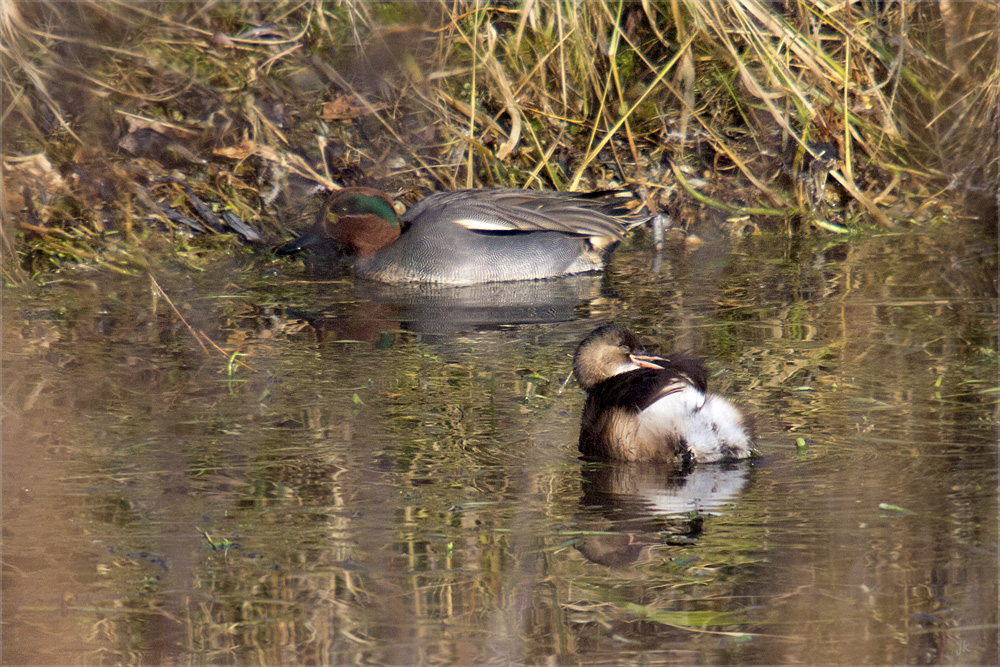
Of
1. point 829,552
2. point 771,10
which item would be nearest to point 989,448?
point 829,552

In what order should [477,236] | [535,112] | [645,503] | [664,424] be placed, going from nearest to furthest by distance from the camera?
[645,503] < [664,424] < [477,236] < [535,112]

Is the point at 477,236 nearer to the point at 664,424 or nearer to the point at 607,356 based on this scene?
the point at 607,356

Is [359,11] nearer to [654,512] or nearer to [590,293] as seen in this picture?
[590,293]

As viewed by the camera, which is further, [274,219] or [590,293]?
[274,219]

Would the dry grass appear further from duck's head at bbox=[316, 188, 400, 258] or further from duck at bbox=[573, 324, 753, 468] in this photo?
duck at bbox=[573, 324, 753, 468]

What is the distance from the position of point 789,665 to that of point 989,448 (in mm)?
1595

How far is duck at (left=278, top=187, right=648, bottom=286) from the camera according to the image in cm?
745

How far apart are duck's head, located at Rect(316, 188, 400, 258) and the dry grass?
41 centimetres

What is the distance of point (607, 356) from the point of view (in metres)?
4.57

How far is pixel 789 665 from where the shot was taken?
9.64ft

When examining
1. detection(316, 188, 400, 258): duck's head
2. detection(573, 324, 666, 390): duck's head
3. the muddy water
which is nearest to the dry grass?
detection(316, 188, 400, 258): duck's head

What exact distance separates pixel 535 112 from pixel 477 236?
1.29m

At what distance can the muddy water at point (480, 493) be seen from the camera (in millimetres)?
3146

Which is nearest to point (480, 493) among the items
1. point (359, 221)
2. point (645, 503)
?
point (645, 503)
